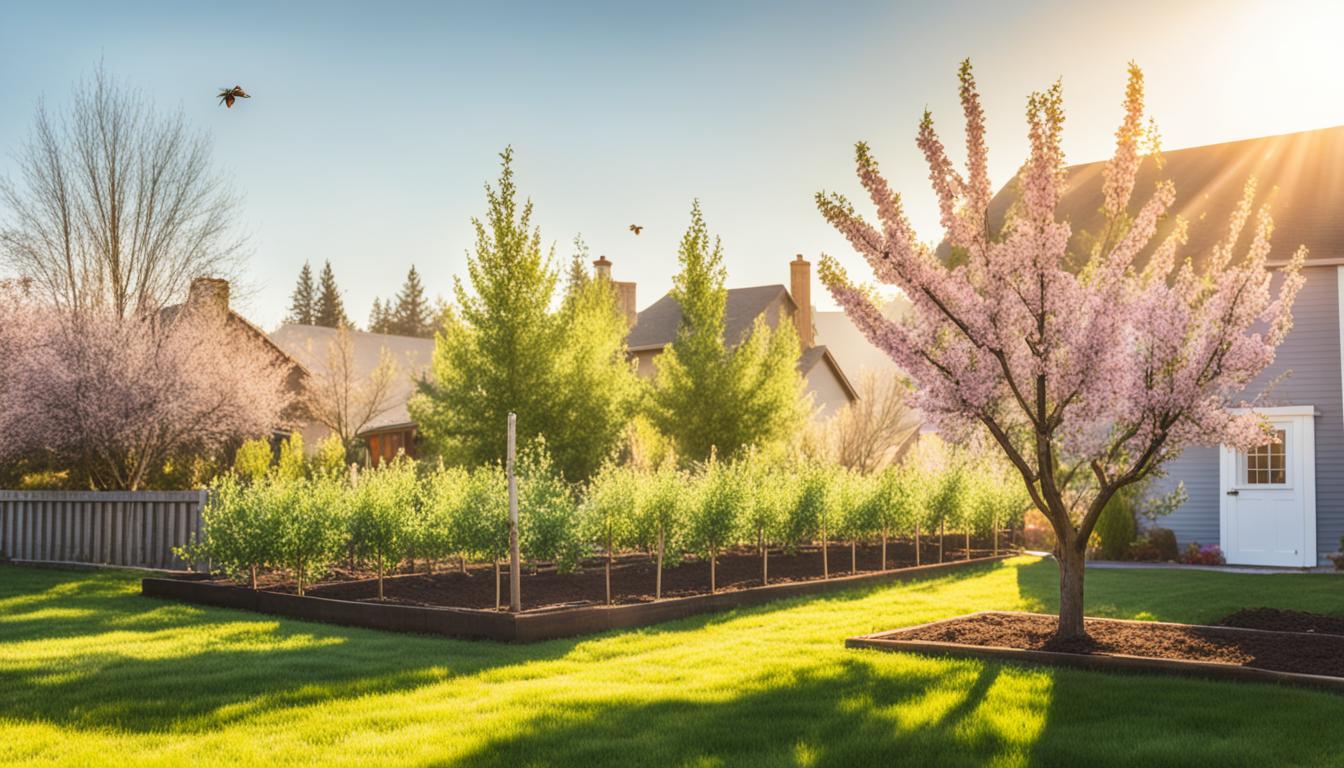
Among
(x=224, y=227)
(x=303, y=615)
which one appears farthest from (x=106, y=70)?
(x=303, y=615)

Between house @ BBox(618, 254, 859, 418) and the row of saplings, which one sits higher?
house @ BBox(618, 254, 859, 418)

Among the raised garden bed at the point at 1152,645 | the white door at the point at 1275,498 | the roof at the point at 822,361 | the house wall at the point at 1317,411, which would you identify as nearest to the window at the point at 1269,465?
the white door at the point at 1275,498

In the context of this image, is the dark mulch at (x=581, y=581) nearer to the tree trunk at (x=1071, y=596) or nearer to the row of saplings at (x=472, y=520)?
the row of saplings at (x=472, y=520)

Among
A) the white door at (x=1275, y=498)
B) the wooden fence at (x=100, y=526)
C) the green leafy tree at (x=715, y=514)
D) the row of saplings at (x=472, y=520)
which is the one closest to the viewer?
the row of saplings at (x=472, y=520)

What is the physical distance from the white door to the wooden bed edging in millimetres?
8648

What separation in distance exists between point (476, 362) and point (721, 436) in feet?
19.8

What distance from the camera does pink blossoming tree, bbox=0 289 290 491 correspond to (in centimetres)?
1845

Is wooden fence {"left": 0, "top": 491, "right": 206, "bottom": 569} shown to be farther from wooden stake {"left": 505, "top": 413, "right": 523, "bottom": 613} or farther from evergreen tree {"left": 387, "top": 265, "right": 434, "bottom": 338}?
evergreen tree {"left": 387, "top": 265, "right": 434, "bottom": 338}

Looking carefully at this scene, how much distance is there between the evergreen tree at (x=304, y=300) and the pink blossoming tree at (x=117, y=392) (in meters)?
61.4

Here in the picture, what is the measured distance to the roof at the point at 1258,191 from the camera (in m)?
19.0

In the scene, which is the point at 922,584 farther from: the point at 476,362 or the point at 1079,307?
the point at 476,362

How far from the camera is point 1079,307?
8.48 m

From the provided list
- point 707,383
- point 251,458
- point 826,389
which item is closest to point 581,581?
point 707,383

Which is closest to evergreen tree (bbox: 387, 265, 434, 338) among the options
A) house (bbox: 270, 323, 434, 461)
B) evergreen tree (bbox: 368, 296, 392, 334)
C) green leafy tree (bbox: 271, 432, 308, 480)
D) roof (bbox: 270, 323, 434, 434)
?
evergreen tree (bbox: 368, 296, 392, 334)
